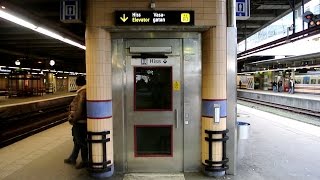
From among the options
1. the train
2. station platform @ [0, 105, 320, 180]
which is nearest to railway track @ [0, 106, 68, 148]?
station platform @ [0, 105, 320, 180]

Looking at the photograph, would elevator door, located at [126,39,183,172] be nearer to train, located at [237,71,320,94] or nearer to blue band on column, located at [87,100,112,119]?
blue band on column, located at [87,100,112,119]

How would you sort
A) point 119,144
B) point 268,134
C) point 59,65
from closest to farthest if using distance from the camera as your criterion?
1. point 119,144
2. point 268,134
3. point 59,65

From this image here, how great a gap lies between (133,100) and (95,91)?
0.69 m

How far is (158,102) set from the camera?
5.27 m

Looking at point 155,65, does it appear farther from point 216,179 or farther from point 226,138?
point 216,179

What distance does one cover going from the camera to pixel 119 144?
5203 mm

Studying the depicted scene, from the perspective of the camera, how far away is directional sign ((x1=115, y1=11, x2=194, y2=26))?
475 centimetres

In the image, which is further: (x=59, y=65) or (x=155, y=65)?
(x=59, y=65)

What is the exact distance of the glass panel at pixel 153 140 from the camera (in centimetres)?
525

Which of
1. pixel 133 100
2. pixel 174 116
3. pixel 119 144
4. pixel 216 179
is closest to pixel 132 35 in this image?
pixel 133 100

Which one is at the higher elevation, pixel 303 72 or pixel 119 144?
pixel 303 72

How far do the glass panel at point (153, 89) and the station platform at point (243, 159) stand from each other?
3.85 feet

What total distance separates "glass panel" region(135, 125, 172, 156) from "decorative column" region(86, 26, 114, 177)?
1.86ft

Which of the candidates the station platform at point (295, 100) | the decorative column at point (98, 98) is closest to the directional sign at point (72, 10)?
the decorative column at point (98, 98)
